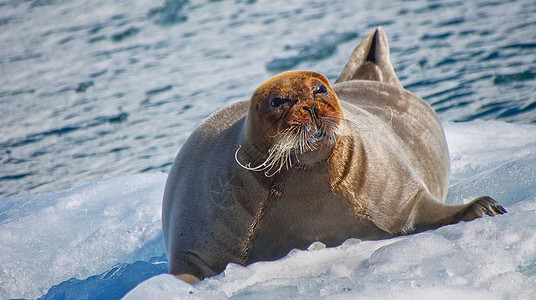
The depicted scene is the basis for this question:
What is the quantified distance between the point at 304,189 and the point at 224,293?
67 centimetres

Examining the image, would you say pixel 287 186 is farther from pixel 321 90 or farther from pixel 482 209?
pixel 482 209

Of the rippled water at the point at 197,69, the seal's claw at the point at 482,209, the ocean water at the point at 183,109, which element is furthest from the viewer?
the rippled water at the point at 197,69

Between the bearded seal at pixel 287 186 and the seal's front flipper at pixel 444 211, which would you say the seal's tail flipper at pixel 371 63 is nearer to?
the bearded seal at pixel 287 186

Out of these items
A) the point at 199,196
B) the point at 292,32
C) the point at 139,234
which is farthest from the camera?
the point at 292,32

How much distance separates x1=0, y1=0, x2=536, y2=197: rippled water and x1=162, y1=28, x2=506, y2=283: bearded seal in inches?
134

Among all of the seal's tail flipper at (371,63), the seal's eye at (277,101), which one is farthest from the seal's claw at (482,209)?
the seal's tail flipper at (371,63)

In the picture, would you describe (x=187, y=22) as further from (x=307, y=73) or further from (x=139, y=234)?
(x=307, y=73)

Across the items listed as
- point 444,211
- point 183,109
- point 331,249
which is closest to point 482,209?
point 444,211

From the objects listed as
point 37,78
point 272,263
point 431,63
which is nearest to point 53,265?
point 272,263

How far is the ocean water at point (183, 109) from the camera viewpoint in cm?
329

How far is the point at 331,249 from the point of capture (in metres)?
2.95

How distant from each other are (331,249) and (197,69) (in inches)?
367

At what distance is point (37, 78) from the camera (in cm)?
1322

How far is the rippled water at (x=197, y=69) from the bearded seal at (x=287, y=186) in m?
3.40
